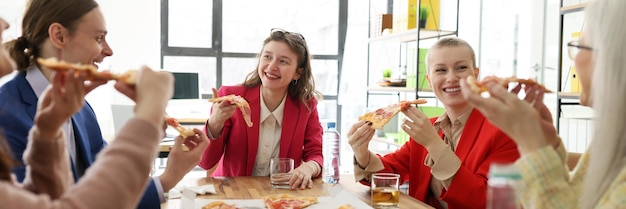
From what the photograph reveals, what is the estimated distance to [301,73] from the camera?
3111mm

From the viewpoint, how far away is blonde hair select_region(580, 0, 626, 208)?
126 centimetres

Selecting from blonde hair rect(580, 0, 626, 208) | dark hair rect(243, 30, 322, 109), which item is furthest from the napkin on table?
blonde hair rect(580, 0, 626, 208)

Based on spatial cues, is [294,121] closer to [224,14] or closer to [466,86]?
[466,86]

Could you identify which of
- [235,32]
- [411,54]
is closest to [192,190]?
[411,54]

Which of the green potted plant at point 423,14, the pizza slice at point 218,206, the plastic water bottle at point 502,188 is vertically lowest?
the pizza slice at point 218,206

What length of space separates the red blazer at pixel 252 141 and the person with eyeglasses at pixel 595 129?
152cm

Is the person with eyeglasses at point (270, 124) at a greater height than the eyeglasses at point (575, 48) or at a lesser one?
lesser

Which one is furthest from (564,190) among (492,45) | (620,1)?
(492,45)

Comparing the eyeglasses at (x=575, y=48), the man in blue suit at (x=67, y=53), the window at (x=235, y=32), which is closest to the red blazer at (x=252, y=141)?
the man in blue suit at (x=67, y=53)

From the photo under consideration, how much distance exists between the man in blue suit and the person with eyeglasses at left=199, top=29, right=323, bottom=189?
0.83 metres

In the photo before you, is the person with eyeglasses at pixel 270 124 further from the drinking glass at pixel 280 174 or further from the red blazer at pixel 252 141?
the drinking glass at pixel 280 174

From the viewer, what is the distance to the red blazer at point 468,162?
206cm

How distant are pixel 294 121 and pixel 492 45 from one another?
2977 millimetres

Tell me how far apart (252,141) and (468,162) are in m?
1.08
